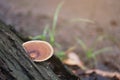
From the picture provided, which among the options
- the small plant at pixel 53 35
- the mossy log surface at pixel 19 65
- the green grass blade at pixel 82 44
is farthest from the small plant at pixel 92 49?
the mossy log surface at pixel 19 65

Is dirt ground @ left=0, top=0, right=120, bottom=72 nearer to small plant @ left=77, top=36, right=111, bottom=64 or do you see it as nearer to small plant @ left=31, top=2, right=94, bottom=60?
small plant @ left=77, top=36, right=111, bottom=64

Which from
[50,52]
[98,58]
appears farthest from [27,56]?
[98,58]

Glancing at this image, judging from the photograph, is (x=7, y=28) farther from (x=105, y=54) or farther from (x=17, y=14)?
(x=17, y=14)

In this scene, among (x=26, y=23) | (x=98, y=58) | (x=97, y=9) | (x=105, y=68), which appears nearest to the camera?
(x=105, y=68)

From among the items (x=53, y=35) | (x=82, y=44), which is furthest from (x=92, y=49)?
(x=53, y=35)

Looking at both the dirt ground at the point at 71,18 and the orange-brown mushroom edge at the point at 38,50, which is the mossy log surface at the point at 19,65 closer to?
the orange-brown mushroom edge at the point at 38,50

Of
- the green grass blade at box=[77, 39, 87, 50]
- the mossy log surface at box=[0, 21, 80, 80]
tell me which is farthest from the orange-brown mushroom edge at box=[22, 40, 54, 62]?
the green grass blade at box=[77, 39, 87, 50]
